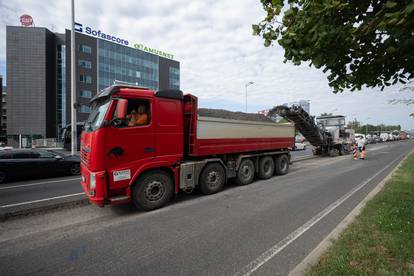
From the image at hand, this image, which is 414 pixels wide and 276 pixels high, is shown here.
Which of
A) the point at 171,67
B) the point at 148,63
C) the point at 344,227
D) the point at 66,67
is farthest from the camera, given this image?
the point at 171,67

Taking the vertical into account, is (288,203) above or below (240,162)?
below

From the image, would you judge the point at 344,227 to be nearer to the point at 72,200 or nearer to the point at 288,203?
the point at 288,203

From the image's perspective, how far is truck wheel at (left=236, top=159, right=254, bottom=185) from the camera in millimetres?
8906

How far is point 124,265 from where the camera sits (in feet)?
11.8

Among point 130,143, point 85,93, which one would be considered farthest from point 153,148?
point 85,93

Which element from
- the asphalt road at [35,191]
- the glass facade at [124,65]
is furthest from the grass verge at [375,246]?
the glass facade at [124,65]

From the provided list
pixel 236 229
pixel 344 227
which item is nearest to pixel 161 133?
pixel 236 229

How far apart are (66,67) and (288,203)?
→ 67096 millimetres

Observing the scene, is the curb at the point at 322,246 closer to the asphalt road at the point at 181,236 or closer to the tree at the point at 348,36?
the asphalt road at the point at 181,236

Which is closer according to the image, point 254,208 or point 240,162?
point 254,208

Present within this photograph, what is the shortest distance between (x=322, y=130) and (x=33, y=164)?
60.2ft

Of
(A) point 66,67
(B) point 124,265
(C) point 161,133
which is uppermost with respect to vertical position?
(A) point 66,67

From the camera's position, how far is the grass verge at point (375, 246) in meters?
3.16

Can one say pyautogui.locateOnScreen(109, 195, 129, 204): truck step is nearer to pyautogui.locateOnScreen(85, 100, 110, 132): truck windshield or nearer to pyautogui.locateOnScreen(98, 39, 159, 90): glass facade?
pyautogui.locateOnScreen(85, 100, 110, 132): truck windshield
